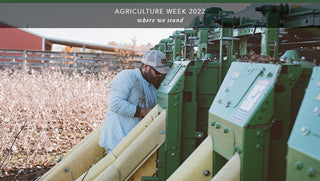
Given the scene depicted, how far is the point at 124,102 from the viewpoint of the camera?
388 centimetres

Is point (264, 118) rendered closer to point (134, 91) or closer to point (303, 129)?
point (303, 129)

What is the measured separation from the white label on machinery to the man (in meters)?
1.84

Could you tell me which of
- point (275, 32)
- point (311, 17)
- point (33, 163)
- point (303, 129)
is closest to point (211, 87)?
point (275, 32)

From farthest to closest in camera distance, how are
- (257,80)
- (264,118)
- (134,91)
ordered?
(134,91) → (257,80) → (264,118)

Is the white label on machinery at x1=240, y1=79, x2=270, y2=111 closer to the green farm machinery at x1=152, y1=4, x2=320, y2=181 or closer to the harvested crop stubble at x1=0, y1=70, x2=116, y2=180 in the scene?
the green farm machinery at x1=152, y1=4, x2=320, y2=181

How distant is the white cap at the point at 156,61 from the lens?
3924 mm

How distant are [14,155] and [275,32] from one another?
15.7 feet

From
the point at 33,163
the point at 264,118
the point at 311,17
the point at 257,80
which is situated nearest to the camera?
the point at 264,118

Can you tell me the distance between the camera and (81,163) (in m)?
4.47

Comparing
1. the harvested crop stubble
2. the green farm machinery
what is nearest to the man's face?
the green farm machinery

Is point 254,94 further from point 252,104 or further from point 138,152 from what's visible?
point 138,152

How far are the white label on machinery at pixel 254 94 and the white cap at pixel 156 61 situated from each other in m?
1.83

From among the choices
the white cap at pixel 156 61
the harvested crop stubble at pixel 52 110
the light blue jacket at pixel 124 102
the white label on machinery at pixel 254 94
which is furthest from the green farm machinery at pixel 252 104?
the harvested crop stubble at pixel 52 110

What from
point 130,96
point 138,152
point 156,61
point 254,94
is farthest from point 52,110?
point 254,94
